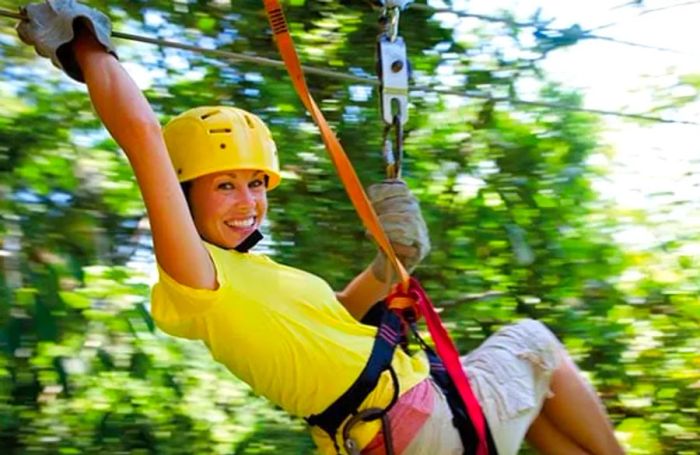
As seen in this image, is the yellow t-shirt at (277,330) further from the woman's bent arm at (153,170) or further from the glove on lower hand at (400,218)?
the glove on lower hand at (400,218)

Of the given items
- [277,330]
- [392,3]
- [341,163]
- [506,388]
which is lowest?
[506,388]

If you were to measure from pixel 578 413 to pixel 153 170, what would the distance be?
2.91 ft

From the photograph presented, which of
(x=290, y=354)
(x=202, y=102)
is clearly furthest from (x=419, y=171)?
(x=290, y=354)

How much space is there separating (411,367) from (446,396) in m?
0.08

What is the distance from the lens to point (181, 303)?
5.56ft

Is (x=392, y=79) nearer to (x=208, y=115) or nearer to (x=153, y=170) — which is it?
(x=208, y=115)

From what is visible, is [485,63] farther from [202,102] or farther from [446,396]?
[446,396]

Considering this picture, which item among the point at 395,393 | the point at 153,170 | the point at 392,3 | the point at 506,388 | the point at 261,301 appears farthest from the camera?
the point at 392,3

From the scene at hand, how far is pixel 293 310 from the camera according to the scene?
181 centimetres

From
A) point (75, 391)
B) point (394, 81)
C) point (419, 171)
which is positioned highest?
point (394, 81)

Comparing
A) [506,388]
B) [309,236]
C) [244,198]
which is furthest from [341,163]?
[309,236]

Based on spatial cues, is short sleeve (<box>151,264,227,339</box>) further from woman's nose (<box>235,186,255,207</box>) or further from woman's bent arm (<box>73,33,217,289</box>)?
woman's nose (<box>235,186,255,207</box>)

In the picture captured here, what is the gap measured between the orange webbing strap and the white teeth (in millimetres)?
165

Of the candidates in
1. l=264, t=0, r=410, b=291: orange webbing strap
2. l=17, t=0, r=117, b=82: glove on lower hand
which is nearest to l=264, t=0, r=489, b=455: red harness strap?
l=264, t=0, r=410, b=291: orange webbing strap
